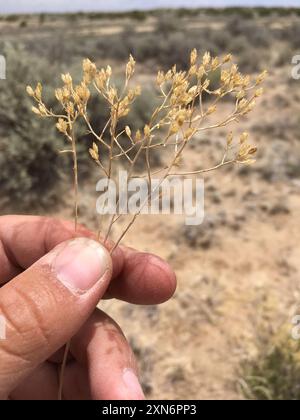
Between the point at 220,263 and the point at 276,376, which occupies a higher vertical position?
the point at 220,263

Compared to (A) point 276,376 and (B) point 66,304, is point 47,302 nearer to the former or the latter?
(B) point 66,304

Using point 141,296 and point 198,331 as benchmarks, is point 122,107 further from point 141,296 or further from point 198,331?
point 198,331

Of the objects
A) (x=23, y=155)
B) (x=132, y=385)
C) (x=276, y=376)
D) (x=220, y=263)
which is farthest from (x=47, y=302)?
(x=23, y=155)

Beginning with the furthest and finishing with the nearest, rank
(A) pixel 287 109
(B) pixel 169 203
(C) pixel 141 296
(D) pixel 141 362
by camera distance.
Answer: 1. (A) pixel 287 109
2. (B) pixel 169 203
3. (D) pixel 141 362
4. (C) pixel 141 296

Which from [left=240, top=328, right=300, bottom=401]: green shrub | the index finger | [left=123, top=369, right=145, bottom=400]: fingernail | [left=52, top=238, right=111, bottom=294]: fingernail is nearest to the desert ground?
[left=240, top=328, right=300, bottom=401]: green shrub

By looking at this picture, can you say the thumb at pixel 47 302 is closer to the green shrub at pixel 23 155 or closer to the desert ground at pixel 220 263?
the desert ground at pixel 220 263

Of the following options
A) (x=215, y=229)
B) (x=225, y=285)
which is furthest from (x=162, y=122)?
(x=215, y=229)
